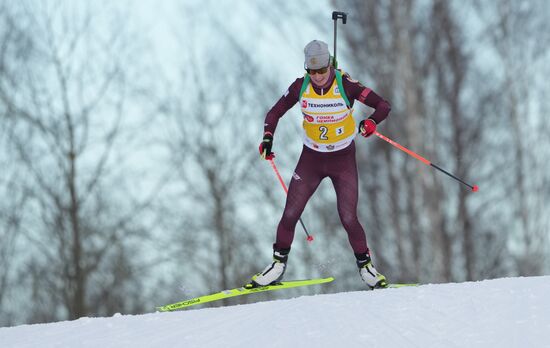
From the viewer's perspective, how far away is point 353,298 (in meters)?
5.53

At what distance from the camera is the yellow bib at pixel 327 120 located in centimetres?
610

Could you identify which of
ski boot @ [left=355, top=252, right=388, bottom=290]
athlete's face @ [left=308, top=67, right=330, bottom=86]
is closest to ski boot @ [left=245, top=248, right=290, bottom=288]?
ski boot @ [left=355, top=252, right=388, bottom=290]

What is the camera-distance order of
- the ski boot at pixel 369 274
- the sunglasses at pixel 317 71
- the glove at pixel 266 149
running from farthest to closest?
the ski boot at pixel 369 274, the glove at pixel 266 149, the sunglasses at pixel 317 71

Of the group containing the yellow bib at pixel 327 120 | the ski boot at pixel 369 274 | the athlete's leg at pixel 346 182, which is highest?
the yellow bib at pixel 327 120

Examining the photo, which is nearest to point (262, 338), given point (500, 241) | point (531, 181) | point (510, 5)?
point (531, 181)

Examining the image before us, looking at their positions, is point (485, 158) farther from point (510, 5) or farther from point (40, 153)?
point (40, 153)

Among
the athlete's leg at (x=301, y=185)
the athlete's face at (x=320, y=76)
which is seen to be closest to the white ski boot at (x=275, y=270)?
the athlete's leg at (x=301, y=185)

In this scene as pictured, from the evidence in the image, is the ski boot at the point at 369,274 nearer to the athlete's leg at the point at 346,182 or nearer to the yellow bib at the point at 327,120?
the athlete's leg at the point at 346,182

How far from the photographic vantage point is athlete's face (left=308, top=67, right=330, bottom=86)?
600cm

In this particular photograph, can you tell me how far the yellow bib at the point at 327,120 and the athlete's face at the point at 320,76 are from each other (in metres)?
0.07

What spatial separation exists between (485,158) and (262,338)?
9691 millimetres

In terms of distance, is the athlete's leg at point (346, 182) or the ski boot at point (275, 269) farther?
the ski boot at point (275, 269)

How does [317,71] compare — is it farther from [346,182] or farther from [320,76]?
[346,182]

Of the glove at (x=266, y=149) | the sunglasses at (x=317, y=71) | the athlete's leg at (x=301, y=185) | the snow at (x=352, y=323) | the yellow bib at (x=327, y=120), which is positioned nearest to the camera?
the snow at (x=352, y=323)
